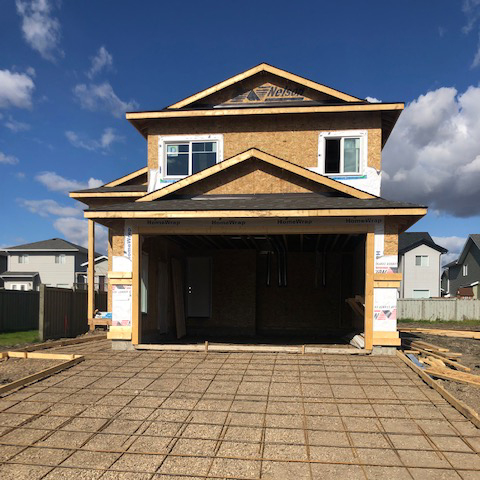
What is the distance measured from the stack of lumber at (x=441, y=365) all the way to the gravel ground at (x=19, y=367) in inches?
345

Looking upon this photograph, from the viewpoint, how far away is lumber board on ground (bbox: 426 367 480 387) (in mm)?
8391

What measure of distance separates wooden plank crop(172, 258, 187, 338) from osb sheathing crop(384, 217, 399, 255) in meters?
8.22

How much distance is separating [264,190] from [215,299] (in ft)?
22.3

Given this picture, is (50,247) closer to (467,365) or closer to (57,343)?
(57,343)

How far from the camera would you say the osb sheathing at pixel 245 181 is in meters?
12.6

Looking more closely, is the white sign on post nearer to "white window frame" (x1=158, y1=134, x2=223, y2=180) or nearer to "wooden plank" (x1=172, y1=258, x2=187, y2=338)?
"wooden plank" (x1=172, y1=258, x2=187, y2=338)

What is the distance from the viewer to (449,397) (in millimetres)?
7223

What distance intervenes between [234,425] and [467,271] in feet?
152

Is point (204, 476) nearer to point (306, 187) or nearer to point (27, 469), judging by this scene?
point (27, 469)

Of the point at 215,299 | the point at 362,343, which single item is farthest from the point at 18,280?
the point at 362,343

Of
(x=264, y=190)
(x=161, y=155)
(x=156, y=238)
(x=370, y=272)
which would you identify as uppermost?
(x=161, y=155)

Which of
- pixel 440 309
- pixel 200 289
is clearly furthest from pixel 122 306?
pixel 440 309

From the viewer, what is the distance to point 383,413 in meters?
6.71

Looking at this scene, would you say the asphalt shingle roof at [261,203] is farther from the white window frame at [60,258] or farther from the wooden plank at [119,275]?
the white window frame at [60,258]
